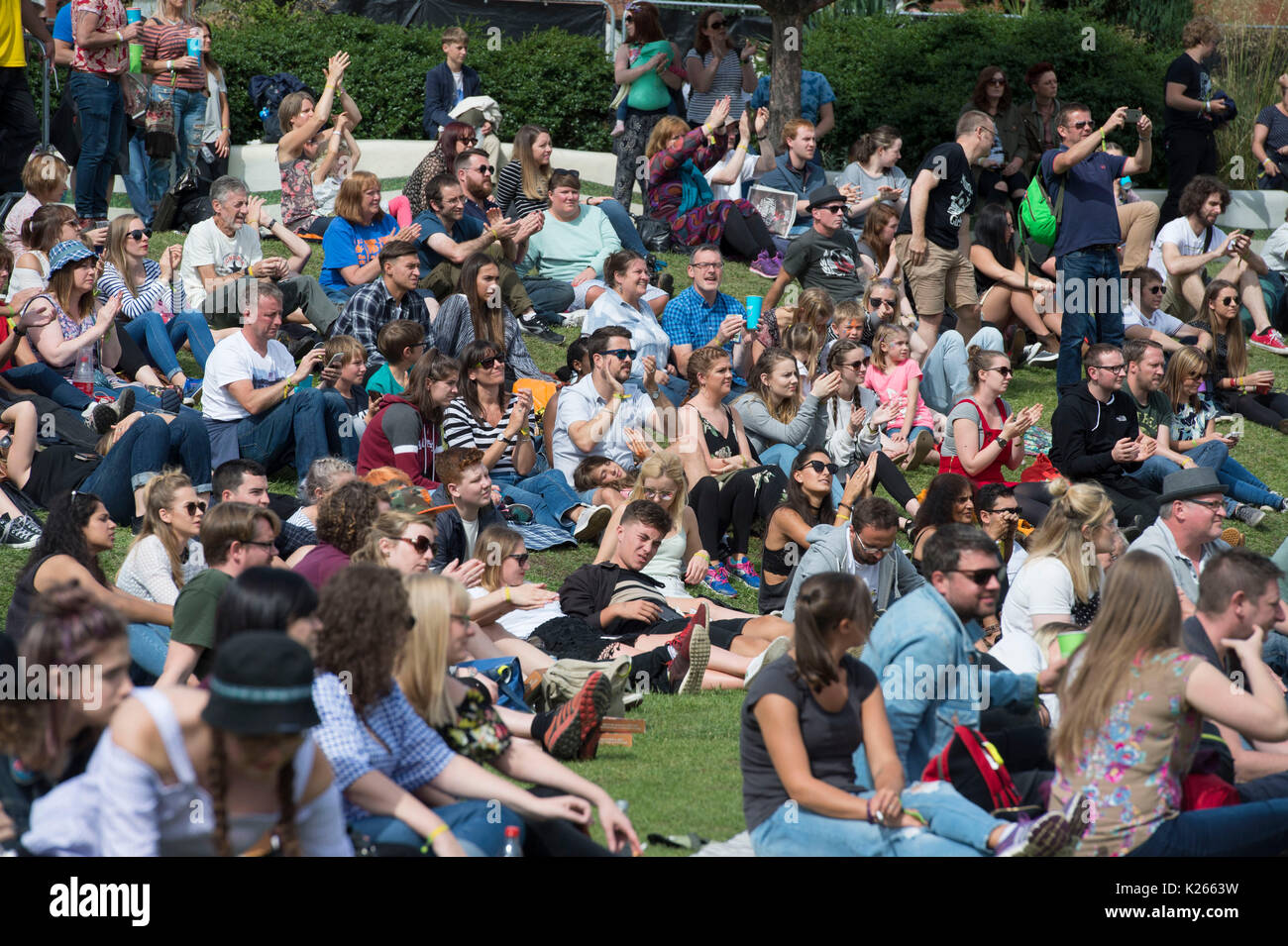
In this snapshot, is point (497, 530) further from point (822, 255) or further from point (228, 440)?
point (822, 255)

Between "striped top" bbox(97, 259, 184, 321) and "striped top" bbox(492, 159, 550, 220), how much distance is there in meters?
2.97

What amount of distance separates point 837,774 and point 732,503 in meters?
4.43

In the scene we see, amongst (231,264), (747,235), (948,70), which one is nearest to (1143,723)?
(231,264)

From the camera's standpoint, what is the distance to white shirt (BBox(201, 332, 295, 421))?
866cm

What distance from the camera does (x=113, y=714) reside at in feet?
11.5

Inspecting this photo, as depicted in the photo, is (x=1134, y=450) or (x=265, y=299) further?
(x=1134, y=450)

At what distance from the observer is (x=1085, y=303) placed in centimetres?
1094

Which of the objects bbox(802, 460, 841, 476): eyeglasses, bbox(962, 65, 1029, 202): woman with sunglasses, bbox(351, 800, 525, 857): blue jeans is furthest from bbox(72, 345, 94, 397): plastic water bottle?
bbox(962, 65, 1029, 202): woman with sunglasses

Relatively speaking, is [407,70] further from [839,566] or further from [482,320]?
[839,566]

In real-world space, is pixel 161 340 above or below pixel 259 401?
above

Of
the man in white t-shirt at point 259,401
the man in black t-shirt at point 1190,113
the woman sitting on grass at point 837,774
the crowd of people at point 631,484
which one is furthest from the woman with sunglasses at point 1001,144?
the woman sitting on grass at point 837,774

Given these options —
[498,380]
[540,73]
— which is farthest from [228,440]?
[540,73]

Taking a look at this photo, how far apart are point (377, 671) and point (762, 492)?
5.05m

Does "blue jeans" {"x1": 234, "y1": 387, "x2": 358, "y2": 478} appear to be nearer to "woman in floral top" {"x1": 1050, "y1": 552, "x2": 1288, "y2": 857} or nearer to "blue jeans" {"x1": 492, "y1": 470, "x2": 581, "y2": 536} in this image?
"blue jeans" {"x1": 492, "y1": 470, "x2": 581, "y2": 536}
